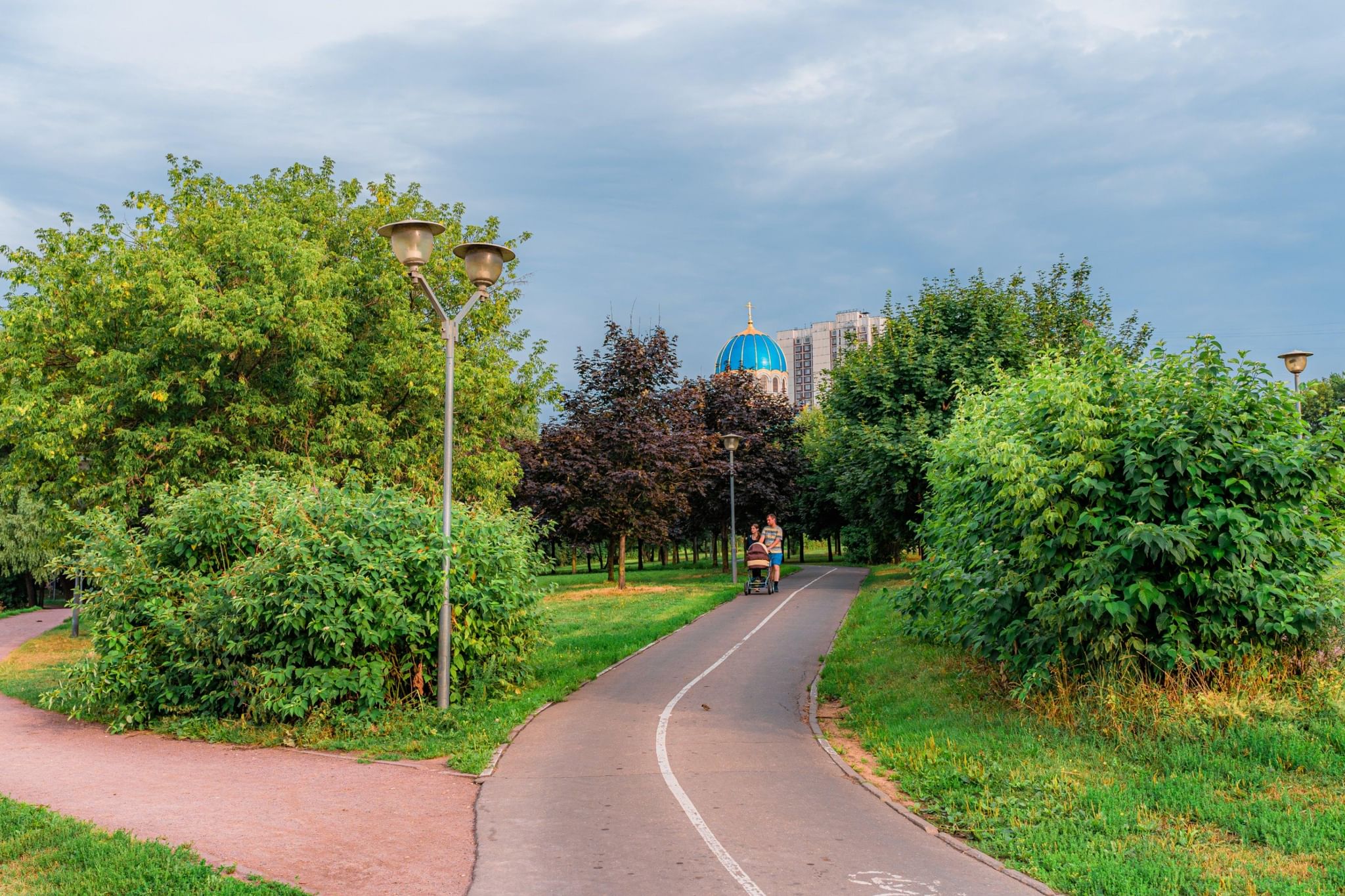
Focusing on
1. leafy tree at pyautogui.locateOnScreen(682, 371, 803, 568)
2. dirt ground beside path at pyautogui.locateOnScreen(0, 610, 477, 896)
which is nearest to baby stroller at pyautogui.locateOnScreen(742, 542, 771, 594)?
leafy tree at pyautogui.locateOnScreen(682, 371, 803, 568)

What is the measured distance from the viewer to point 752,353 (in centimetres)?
11138

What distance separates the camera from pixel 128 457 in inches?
738

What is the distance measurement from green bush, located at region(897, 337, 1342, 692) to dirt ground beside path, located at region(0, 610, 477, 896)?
19.5ft

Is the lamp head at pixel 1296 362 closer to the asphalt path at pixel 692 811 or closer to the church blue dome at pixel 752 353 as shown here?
the asphalt path at pixel 692 811

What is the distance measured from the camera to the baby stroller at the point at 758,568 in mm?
27094

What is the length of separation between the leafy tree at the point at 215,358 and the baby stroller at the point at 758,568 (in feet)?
24.8

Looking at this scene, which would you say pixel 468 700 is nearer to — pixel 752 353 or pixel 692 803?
pixel 692 803

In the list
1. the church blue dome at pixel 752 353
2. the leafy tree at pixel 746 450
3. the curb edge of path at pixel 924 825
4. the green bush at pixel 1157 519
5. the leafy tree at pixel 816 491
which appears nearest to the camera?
the curb edge of path at pixel 924 825

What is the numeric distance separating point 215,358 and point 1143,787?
1721cm

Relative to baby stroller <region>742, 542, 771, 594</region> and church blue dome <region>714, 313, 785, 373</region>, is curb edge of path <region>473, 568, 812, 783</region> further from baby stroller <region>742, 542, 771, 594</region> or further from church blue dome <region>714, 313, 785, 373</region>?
church blue dome <region>714, 313, 785, 373</region>

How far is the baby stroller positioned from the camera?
27.1m

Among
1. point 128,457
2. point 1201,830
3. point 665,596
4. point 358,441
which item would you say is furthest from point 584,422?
point 1201,830

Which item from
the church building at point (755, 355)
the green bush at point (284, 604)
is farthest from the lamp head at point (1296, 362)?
the church building at point (755, 355)

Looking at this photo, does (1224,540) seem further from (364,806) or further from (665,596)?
(665,596)
